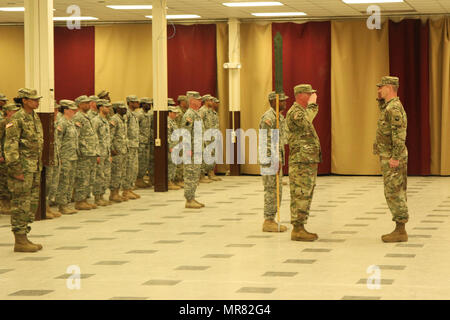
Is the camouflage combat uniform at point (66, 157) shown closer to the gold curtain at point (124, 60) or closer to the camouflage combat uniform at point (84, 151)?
the camouflage combat uniform at point (84, 151)

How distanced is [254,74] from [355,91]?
2.13 meters

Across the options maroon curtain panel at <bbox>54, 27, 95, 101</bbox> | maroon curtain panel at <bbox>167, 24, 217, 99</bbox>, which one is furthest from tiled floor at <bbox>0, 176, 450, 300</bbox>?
maroon curtain panel at <bbox>54, 27, 95, 101</bbox>

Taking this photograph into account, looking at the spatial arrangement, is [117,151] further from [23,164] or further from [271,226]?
[23,164]

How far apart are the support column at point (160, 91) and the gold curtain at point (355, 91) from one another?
185 inches

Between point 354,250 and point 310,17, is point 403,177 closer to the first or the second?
point 354,250

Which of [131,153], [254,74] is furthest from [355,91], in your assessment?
[131,153]

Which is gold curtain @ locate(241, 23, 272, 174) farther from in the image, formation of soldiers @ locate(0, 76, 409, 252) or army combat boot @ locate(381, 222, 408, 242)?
army combat boot @ locate(381, 222, 408, 242)

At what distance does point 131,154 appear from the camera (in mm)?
13195

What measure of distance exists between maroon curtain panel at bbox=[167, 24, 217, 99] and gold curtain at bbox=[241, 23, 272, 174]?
2.18ft

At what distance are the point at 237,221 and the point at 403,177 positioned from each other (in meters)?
2.64

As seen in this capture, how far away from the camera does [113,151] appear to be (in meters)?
12.5

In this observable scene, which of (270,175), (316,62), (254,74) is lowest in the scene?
(270,175)

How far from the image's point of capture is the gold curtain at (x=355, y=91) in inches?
672

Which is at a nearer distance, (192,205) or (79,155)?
(79,155)
